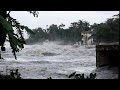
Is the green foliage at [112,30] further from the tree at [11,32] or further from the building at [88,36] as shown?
the building at [88,36]

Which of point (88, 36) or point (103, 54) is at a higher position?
point (88, 36)

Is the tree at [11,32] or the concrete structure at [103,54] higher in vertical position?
the tree at [11,32]

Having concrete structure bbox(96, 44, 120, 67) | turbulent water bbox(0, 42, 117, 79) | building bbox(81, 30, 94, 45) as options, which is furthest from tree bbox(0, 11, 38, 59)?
concrete structure bbox(96, 44, 120, 67)

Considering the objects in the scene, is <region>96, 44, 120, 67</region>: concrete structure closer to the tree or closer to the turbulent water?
the turbulent water

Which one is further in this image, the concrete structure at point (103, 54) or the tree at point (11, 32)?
the concrete structure at point (103, 54)

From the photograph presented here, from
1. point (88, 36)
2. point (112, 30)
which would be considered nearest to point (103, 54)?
point (88, 36)

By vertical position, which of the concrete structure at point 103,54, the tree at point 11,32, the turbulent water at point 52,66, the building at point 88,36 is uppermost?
the tree at point 11,32

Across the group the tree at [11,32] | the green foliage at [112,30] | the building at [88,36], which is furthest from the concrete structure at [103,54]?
the tree at [11,32]

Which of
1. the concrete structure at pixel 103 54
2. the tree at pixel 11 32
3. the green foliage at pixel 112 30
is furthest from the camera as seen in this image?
the concrete structure at pixel 103 54

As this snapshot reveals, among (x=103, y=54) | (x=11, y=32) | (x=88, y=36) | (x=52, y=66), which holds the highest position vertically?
(x=11, y=32)

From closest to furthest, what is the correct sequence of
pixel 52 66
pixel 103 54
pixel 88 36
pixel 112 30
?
pixel 112 30
pixel 103 54
pixel 88 36
pixel 52 66

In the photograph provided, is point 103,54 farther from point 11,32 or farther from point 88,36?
point 11,32
